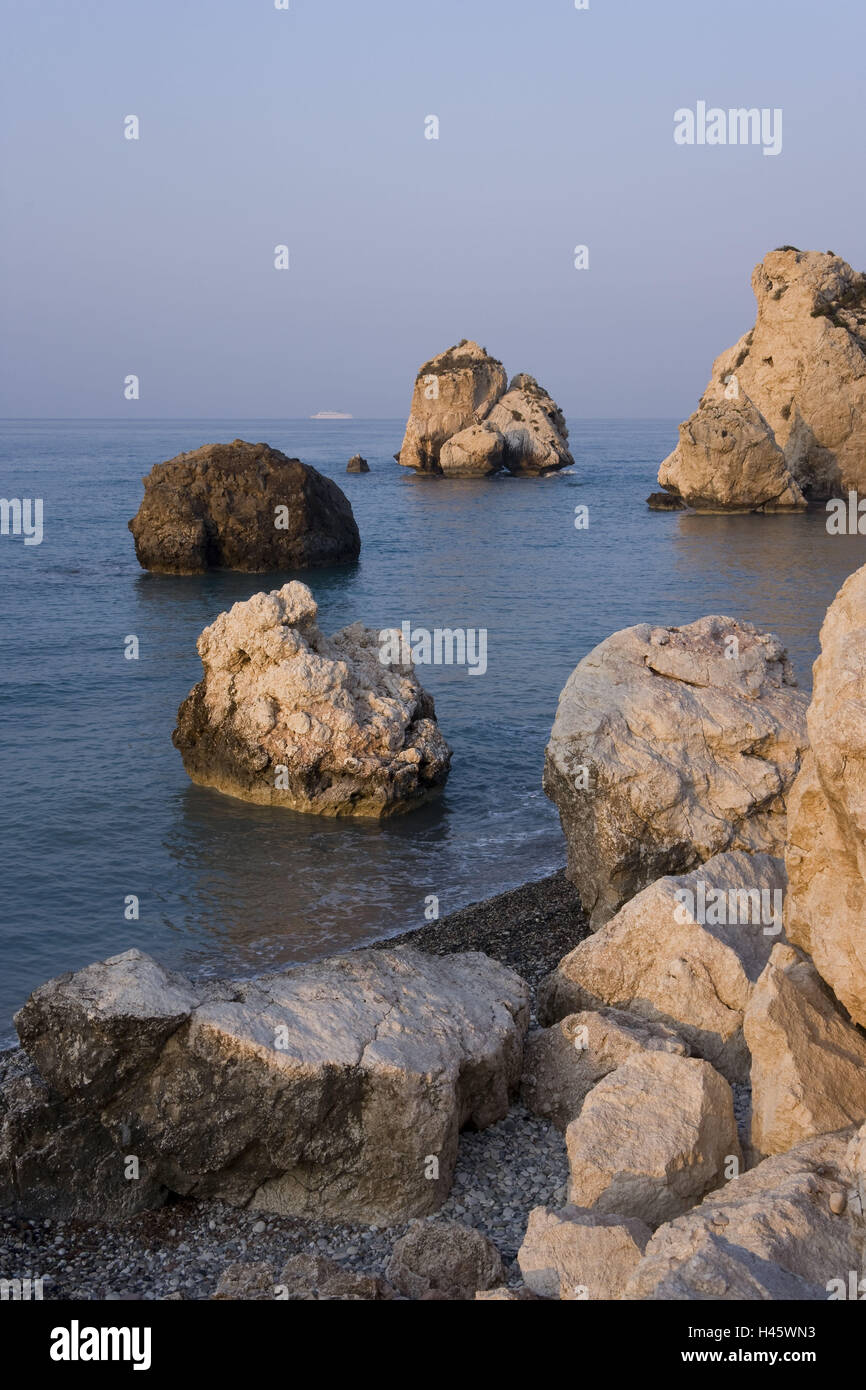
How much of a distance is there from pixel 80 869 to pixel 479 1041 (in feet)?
36.3

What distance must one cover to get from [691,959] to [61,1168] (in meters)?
6.41

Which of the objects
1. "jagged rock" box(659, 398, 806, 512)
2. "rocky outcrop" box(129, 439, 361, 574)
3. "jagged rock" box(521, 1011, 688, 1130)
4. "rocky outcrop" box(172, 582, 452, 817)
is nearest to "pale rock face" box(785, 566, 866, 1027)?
"jagged rock" box(521, 1011, 688, 1130)

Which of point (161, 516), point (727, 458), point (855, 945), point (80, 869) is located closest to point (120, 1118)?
point (855, 945)

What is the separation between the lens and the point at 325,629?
40906mm

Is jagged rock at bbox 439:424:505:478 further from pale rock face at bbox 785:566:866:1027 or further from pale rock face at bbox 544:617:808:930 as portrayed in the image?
pale rock face at bbox 785:566:866:1027

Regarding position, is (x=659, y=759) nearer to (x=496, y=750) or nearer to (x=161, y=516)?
(x=496, y=750)

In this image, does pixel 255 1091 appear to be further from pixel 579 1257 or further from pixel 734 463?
pixel 734 463

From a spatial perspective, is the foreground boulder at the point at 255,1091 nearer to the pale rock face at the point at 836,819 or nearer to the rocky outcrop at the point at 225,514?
the pale rock face at the point at 836,819

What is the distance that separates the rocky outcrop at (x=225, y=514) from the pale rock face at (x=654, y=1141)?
42468mm

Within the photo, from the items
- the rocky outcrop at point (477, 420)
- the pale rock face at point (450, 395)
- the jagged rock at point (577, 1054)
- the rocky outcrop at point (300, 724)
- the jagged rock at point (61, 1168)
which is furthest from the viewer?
the rocky outcrop at point (477, 420)

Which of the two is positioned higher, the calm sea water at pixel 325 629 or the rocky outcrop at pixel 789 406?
the rocky outcrop at pixel 789 406

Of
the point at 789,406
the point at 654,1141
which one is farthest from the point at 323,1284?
the point at 789,406

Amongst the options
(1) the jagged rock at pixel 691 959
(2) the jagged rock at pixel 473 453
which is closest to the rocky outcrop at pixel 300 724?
(1) the jagged rock at pixel 691 959

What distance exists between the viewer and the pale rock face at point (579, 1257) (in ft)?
26.1
